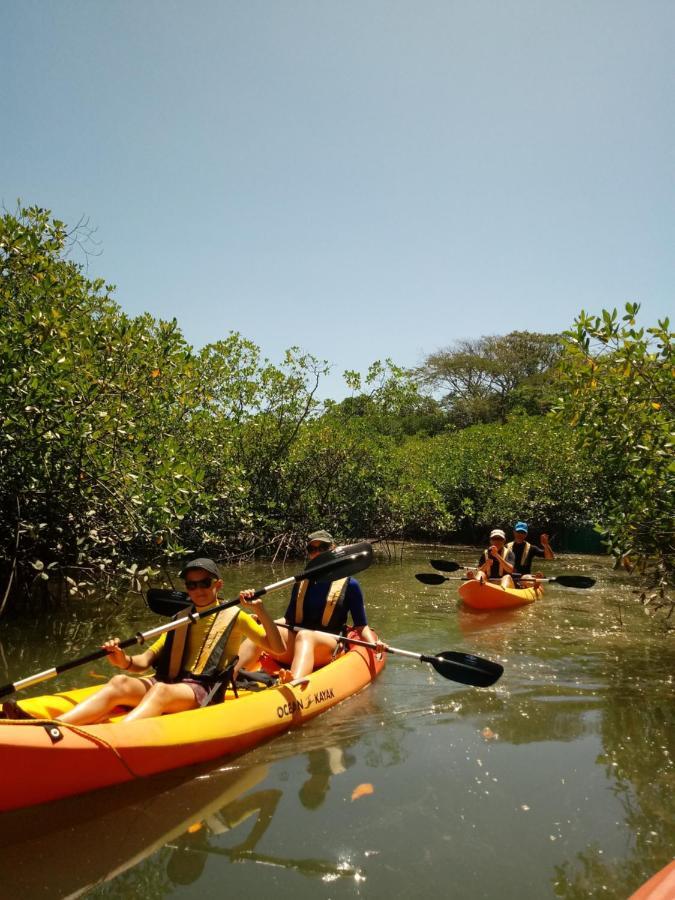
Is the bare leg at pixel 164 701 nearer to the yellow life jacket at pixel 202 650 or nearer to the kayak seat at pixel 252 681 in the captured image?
the yellow life jacket at pixel 202 650

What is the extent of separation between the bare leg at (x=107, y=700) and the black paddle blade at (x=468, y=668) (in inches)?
96.9

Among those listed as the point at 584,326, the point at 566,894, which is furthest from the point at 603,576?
the point at 566,894

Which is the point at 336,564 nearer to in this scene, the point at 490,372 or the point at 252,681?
the point at 252,681

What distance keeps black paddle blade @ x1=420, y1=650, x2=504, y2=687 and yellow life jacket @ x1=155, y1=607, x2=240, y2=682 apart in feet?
6.48

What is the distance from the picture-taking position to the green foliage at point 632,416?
552cm

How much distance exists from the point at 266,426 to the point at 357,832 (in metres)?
12.2

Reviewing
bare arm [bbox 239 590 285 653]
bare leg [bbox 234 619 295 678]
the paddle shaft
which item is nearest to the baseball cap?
bare arm [bbox 239 590 285 653]

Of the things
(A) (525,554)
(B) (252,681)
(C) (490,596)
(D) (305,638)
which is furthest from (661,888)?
(A) (525,554)

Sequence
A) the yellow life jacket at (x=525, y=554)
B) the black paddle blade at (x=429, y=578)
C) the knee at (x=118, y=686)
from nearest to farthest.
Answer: the knee at (x=118, y=686) < the black paddle blade at (x=429, y=578) < the yellow life jacket at (x=525, y=554)

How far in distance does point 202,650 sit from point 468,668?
7.41 ft

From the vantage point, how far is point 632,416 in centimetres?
582

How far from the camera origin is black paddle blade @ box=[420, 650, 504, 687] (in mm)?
5320

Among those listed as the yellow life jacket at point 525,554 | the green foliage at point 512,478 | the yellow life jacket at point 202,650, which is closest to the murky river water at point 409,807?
the yellow life jacket at point 202,650

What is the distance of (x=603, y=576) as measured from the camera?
44.8ft
